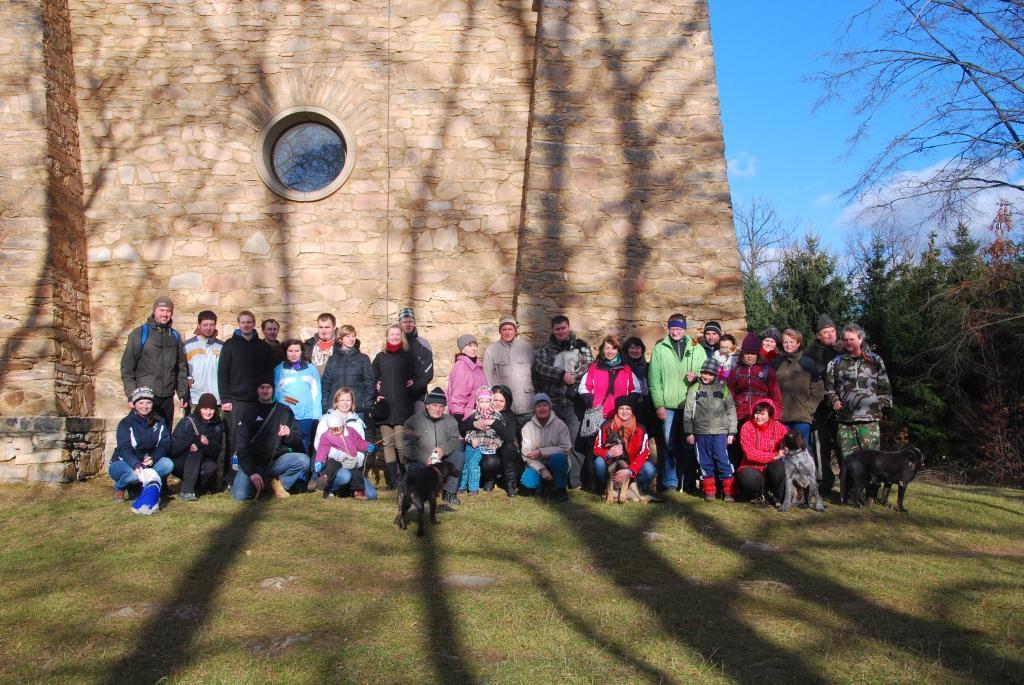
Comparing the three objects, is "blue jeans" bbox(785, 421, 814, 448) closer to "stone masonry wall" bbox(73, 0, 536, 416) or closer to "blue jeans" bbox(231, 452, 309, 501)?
"stone masonry wall" bbox(73, 0, 536, 416)

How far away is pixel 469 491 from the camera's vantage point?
7.21 meters

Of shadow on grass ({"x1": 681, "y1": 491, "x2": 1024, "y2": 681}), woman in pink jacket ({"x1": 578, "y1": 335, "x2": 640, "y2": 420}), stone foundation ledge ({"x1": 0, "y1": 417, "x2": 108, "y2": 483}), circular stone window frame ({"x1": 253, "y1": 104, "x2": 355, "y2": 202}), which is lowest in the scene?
shadow on grass ({"x1": 681, "y1": 491, "x2": 1024, "y2": 681})

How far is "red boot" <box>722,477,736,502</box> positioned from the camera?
700 cm

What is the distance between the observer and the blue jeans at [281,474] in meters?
6.96

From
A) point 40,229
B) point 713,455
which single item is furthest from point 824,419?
point 40,229

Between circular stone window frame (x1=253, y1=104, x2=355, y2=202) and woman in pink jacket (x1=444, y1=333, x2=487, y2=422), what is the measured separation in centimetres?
297

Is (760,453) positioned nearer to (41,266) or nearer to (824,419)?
(824,419)

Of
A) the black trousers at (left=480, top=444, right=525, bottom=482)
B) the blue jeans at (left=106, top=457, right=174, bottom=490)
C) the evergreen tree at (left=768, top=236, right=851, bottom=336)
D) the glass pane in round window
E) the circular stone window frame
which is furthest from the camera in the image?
the evergreen tree at (left=768, top=236, right=851, bottom=336)

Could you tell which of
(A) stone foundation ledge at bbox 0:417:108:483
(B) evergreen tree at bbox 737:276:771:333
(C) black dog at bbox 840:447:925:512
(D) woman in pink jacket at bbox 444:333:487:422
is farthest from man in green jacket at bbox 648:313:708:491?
(B) evergreen tree at bbox 737:276:771:333

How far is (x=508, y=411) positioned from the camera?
7434mm

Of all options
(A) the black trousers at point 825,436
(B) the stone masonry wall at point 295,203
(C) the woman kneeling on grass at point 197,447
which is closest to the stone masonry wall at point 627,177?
(B) the stone masonry wall at point 295,203

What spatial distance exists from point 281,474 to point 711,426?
373 cm

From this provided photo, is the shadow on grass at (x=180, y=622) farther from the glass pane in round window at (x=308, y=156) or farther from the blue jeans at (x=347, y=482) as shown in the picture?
the glass pane in round window at (x=308, y=156)

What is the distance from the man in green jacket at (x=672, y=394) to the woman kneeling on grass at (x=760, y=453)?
0.59m
